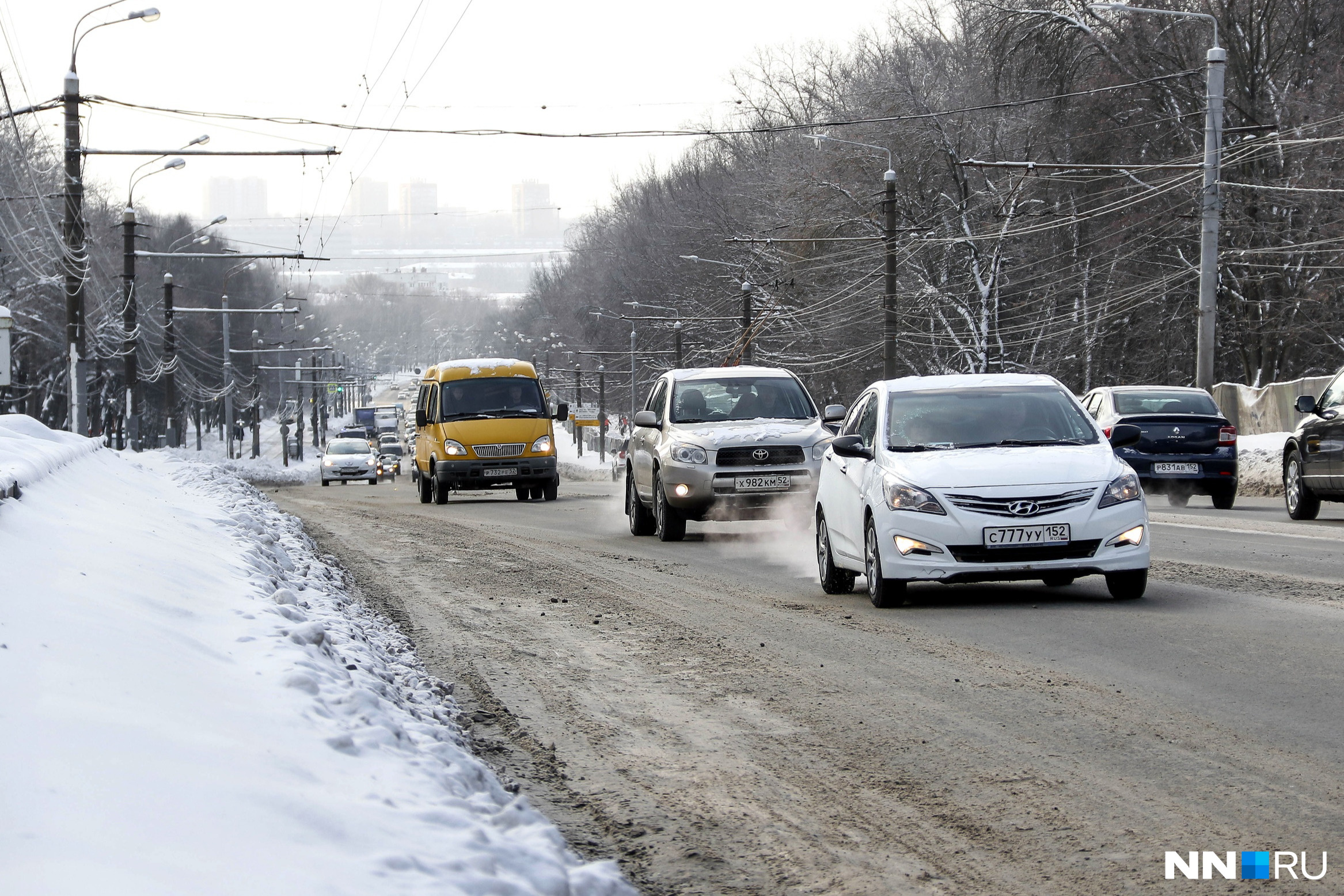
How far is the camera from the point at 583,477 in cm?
6619

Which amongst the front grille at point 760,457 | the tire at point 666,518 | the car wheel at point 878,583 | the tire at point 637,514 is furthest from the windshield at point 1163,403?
the car wheel at point 878,583

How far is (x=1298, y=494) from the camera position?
720 inches

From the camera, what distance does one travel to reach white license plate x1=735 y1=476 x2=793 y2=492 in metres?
16.4

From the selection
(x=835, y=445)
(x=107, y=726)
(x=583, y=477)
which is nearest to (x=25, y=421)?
(x=835, y=445)

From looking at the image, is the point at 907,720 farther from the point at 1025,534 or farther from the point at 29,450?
the point at 29,450

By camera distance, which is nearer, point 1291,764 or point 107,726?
point 107,726

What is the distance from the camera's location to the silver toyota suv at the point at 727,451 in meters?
16.4

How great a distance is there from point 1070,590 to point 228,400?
6002 cm

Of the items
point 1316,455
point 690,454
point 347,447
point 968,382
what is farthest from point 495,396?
point 347,447

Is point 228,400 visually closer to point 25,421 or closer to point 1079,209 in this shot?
point 1079,209

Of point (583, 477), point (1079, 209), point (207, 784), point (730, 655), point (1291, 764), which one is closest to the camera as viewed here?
point (207, 784)

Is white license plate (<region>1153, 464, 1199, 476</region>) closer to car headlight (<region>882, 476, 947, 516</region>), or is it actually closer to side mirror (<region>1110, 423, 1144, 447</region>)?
side mirror (<region>1110, 423, 1144, 447</region>)

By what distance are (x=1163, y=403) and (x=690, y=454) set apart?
8.65m

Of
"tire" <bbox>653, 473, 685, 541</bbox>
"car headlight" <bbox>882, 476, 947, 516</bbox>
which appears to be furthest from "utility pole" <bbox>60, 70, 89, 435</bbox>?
"car headlight" <bbox>882, 476, 947, 516</bbox>
